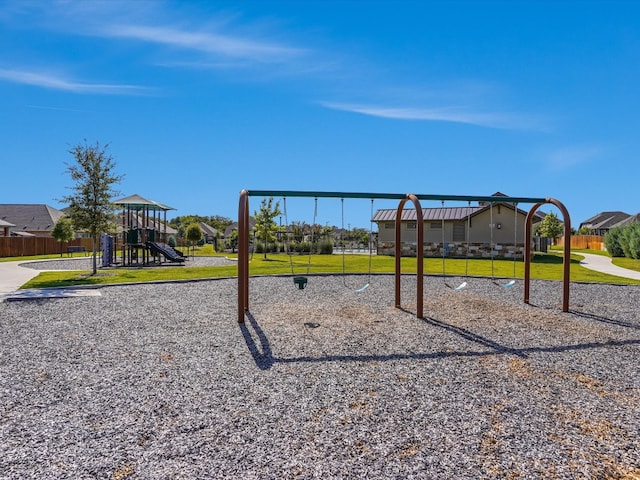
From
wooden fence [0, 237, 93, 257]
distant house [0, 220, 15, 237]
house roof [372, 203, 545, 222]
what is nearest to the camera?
house roof [372, 203, 545, 222]

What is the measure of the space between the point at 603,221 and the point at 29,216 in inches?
3068

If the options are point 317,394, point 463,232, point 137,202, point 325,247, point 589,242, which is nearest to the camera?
point 317,394

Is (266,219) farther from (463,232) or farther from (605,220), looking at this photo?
(605,220)

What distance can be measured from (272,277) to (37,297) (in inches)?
244

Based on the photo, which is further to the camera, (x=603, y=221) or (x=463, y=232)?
(x=603, y=221)

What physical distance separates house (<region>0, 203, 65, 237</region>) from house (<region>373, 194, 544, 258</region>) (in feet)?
117

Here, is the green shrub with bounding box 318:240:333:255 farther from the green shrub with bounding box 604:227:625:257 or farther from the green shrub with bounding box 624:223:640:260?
the green shrub with bounding box 604:227:625:257

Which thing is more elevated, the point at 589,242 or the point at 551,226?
the point at 551,226

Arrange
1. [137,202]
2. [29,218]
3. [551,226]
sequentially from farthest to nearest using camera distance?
1. [551,226]
2. [29,218]
3. [137,202]

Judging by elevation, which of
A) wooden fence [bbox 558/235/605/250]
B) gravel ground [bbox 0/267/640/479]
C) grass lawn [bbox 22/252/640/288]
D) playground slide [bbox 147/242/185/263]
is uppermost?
wooden fence [bbox 558/235/605/250]

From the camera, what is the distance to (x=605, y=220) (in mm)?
69625

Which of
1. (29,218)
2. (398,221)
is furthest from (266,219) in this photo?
(29,218)

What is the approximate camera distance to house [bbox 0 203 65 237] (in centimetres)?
4566

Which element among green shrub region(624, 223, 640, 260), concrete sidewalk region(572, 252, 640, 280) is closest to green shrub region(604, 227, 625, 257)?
green shrub region(624, 223, 640, 260)
